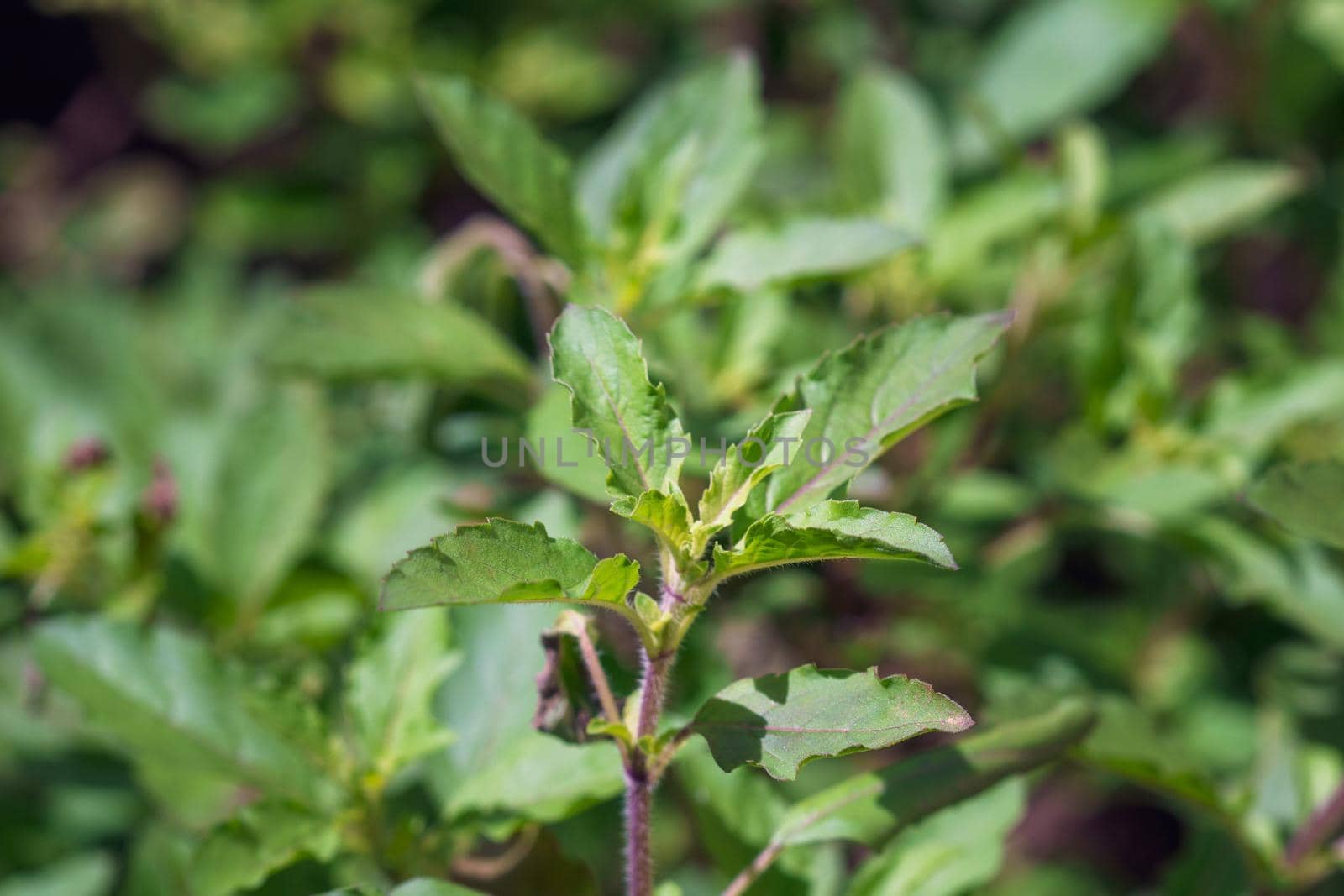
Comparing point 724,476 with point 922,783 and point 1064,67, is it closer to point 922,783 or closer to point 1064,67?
point 922,783

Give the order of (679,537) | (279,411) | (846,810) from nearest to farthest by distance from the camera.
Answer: (679,537) < (846,810) < (279,411)

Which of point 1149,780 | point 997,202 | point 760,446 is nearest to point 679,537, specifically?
point 760,446

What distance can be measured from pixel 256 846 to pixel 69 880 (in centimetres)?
53

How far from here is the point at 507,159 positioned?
121 cm

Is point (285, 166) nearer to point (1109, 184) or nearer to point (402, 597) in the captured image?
Answer: point (1109, 184)

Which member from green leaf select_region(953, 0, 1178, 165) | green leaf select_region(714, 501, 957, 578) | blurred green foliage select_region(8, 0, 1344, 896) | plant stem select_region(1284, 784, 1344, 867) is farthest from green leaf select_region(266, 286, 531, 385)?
green leaf select_region(953, 0, 1178, 165)

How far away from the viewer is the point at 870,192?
5.16 ft

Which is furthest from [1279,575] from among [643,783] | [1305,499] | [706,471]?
[643,783]

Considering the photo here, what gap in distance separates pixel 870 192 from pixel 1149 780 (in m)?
0.78

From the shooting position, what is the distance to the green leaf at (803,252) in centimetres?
117

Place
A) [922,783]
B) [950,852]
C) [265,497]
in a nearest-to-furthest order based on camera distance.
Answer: [922,783] → [950,852] → [265,497]

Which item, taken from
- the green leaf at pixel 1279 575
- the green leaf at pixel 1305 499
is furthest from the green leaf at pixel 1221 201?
Answer: the green leaf at pixel 1305 499

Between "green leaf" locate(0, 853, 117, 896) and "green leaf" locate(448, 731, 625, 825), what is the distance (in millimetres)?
566

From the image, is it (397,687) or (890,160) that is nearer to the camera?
(397,687)
